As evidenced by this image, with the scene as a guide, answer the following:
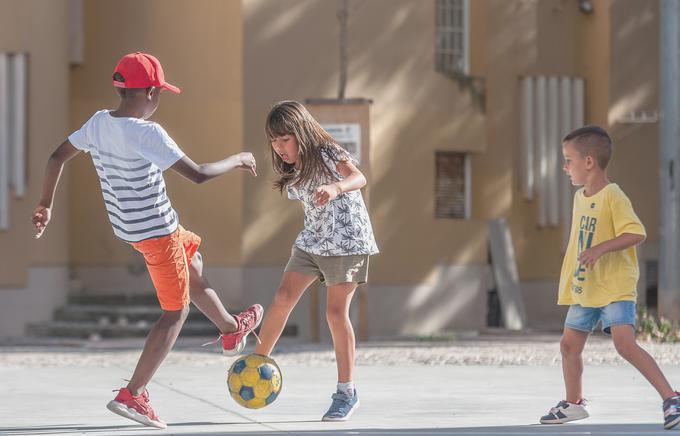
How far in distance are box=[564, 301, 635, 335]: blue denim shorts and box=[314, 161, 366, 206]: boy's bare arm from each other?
1337 mm

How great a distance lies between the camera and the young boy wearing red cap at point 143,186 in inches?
292

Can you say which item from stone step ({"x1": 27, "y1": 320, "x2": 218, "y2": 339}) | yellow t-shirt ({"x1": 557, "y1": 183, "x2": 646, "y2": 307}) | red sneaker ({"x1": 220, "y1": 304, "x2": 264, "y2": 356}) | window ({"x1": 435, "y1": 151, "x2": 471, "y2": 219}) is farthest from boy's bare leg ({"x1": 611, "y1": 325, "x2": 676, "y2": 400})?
window ({"x1": 435, "y1": 151, "x2": 471, "y2": 219})

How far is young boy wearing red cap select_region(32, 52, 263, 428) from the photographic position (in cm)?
743

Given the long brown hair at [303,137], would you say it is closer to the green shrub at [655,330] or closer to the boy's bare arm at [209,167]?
the boy's bare arm at [209,167]

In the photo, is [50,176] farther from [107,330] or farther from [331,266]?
[107,330]

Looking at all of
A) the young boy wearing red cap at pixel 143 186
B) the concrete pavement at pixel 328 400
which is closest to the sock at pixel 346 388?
the concrete pavement at pixel 328 400

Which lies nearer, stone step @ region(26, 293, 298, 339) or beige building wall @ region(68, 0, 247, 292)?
stone step @ region(26, 293, 298, 339)

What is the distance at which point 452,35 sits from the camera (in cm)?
2041

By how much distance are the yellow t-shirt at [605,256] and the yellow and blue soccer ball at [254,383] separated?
66.0 inches

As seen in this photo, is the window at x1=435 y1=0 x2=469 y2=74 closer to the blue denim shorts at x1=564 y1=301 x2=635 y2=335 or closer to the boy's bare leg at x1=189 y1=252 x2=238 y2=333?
the blue denim shorts at x1=564 y1=301 x2=635 y2=335

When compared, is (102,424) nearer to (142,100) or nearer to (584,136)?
(142,100)

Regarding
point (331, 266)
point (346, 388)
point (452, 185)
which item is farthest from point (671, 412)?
point (452, 185)

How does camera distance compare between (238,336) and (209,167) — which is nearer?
(209,167)

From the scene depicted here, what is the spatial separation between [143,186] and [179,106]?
439 inches
